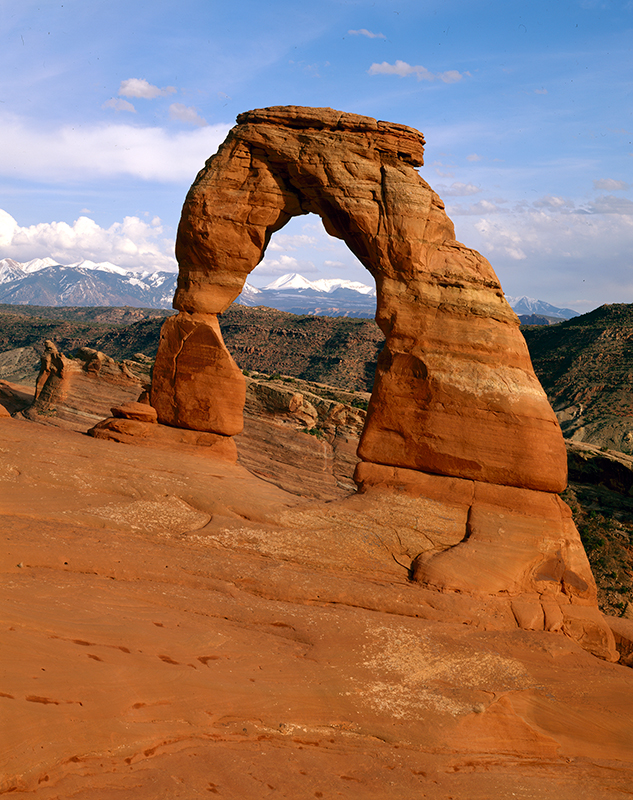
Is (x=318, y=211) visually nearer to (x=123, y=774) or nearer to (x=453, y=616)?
(x=453, y=616)

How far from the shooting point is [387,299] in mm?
15406

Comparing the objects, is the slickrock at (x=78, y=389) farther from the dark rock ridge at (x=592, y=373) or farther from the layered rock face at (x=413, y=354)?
the dark rock ridge at (x=592, y=373)

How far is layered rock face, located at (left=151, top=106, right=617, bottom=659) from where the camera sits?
42.8 feet

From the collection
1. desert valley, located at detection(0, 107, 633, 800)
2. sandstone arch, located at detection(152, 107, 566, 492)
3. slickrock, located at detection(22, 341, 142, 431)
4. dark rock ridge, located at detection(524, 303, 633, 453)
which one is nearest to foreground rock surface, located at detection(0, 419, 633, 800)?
desert valley, located at detection(0, 107, 633, 800)

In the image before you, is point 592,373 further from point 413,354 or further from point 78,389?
point 413,354

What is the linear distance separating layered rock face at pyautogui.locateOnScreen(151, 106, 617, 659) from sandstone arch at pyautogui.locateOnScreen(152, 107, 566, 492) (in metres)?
0.04

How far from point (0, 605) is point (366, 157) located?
13440mm

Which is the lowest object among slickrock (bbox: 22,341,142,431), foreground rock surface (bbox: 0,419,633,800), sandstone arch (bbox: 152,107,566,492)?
foreground rock surface (bbox: 0,419,633,800)

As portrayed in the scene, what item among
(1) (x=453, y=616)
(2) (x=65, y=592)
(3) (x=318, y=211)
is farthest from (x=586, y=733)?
(3) (x=318, y=211)

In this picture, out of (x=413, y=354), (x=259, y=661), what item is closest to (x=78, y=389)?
(x=413, y=354)

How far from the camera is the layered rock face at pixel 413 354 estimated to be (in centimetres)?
1303

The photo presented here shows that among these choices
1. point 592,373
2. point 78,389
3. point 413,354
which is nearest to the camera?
point 413,354

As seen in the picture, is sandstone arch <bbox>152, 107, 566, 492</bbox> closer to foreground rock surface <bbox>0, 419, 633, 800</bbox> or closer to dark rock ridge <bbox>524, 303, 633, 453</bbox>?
foreground rock surface <bbox>0, 419, 633, 800</bbox>

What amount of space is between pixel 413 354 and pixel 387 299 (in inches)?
64.0
